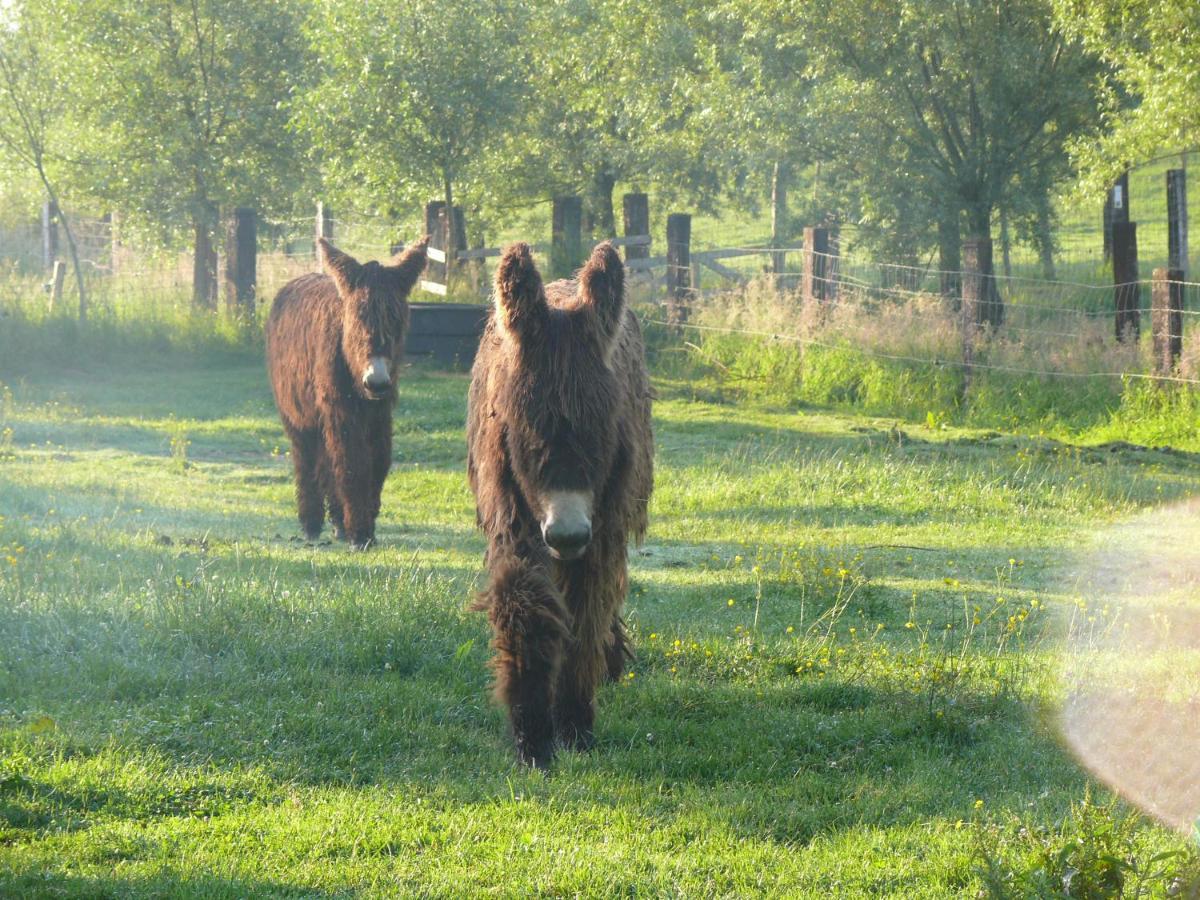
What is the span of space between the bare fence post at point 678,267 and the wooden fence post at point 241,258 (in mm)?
7648

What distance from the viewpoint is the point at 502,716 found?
6.71m

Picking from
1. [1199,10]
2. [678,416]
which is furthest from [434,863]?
[1199,10]

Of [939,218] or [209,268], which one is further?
[209,268]

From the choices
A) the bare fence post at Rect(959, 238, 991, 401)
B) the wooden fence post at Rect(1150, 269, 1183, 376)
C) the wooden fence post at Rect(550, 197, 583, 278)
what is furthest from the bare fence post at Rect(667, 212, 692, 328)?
the wooden fence post at Rect(1150, 269, 1183, 376)

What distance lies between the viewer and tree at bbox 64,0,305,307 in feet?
84.9

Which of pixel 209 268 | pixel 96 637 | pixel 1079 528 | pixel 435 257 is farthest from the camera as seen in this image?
→ pixel 209 268

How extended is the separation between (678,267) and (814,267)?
9.07 feet

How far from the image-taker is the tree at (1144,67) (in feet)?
58.9

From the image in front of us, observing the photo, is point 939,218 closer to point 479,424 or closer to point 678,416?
point 678,416

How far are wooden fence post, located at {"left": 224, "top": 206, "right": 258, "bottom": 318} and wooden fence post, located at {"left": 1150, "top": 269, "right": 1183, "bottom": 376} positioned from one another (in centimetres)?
1530

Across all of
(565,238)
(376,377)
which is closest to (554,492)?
(376,377)

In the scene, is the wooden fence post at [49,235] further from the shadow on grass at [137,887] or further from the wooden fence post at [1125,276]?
the shadow on grass at [137,887]

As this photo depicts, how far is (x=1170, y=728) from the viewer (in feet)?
20.0

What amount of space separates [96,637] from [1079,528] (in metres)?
7.71
